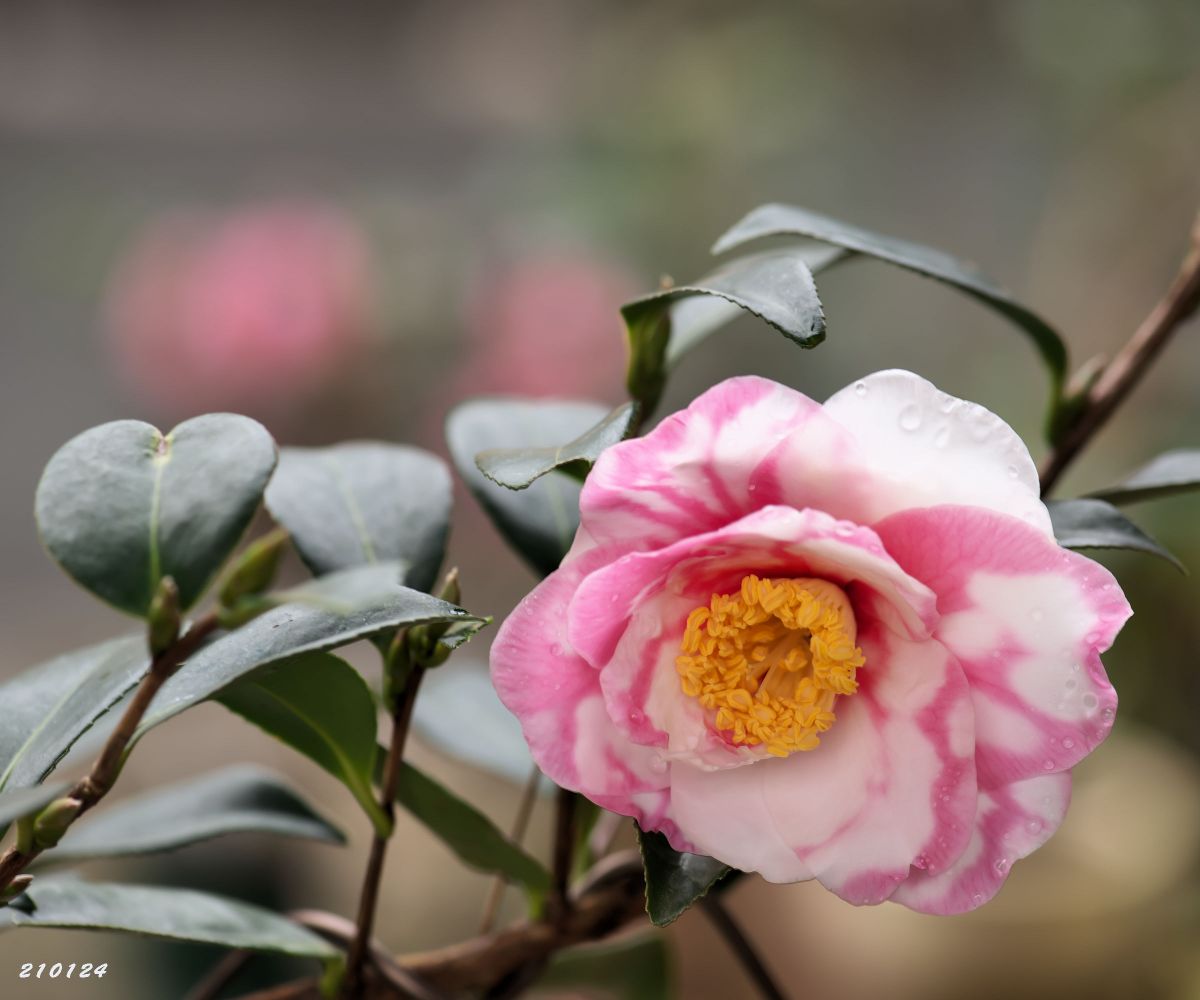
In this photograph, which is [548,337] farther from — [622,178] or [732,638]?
[732,638]

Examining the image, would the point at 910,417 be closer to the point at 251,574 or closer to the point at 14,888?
the point at 251,574

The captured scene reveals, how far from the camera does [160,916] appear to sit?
419 mm

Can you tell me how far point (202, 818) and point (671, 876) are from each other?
27cm

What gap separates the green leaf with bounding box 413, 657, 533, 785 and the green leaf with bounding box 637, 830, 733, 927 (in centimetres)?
24

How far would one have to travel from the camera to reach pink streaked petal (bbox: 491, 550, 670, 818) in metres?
0.35

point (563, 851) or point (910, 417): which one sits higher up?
point (910, 417)

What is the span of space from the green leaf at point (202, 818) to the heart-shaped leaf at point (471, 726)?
0.08 metres

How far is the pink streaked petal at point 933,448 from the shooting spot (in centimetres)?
33

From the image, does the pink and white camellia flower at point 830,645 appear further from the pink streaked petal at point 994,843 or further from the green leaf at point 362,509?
the green leaf at point 362,509

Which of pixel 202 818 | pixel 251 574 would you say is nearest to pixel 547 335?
pixel 202 818

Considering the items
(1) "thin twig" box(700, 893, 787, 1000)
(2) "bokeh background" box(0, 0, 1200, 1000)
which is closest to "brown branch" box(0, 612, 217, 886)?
(1) "thin twig" box(700, 893, 787, 1000)

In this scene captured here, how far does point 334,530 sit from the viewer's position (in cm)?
47

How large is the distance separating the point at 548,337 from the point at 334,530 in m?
1.20

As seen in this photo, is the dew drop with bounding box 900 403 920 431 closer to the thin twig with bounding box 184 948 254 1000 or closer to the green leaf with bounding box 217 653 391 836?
the green leaf with bounding box 217 653 391 836
